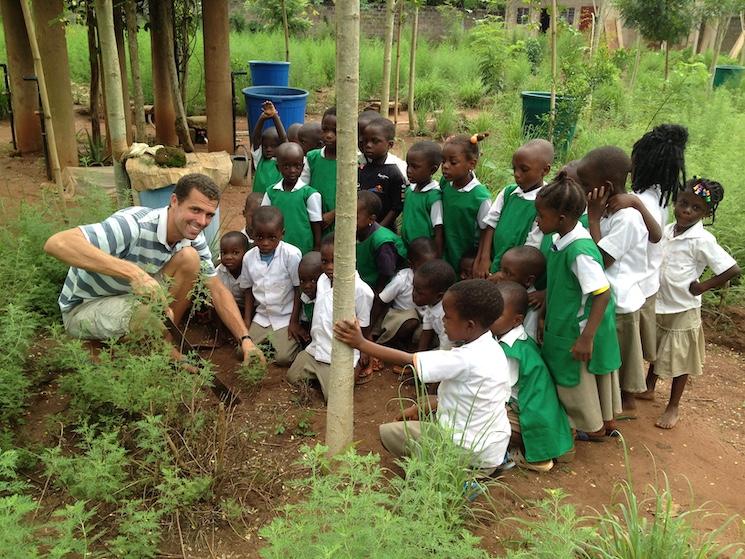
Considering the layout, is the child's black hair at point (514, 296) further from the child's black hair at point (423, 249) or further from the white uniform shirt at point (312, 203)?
the white uniform shirt at point (312, 203)

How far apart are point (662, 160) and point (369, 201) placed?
158 cm

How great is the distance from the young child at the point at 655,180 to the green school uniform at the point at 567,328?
→ 15.2 inches

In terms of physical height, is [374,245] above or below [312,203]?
below

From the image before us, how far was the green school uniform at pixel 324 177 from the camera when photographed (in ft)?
14.4

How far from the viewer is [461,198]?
150 inches

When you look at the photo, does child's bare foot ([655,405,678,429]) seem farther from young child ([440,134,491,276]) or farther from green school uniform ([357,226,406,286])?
green school uniform ([357,226,406,286])

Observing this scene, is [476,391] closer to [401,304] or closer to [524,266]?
[524,266]

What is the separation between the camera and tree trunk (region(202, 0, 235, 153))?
7.34 m

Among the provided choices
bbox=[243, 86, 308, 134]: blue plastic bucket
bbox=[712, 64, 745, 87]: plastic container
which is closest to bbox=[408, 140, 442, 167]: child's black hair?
bbox=[243, 86, 308, 134]: blue plastic bucket

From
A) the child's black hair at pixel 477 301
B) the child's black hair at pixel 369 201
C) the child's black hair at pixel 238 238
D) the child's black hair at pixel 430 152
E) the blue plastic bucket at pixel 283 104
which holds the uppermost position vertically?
the child's black hair at pixel 430 152

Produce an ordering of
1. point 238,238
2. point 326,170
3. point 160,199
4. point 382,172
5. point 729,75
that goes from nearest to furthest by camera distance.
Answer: point 238,238 < point 382,172 < point 326,170 < point 160,199 < point 729,75

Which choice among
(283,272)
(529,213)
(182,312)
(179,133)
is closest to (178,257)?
(182,312)

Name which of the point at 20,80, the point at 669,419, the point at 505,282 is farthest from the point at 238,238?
the point at 20,80

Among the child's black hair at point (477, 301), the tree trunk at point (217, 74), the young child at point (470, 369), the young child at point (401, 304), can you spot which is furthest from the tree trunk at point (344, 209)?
the tree trunk at point (217, 74)
